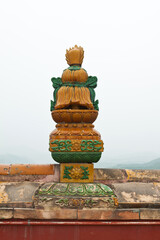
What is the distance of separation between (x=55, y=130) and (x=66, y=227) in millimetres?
1713

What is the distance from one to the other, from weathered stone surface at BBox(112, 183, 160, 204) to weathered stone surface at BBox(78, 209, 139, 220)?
0.18m

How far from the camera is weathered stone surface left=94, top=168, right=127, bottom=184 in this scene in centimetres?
470

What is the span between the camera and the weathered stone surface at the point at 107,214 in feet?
13.1

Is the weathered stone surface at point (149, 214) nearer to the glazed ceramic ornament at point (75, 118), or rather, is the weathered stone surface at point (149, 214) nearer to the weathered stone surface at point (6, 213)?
the glazed ceramic ornament at point (75, 118)

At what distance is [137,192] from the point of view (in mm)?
4355

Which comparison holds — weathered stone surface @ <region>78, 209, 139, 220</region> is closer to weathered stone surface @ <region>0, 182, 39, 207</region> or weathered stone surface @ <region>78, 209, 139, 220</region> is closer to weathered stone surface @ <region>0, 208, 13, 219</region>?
weathered stone surface @ <region>0, 182, 39, 207</region>

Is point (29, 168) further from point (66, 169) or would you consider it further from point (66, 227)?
point (66, 227)

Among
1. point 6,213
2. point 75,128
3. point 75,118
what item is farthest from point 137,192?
point 6,213

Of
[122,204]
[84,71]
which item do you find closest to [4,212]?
[122,204]

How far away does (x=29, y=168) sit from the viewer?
4723 mm

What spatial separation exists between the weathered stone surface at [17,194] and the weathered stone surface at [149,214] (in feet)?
6.02

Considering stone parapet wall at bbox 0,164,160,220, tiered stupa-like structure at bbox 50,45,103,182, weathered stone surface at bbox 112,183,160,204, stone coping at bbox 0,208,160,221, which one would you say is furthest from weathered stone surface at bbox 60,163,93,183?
stone coping at bbox 0,208,160,221

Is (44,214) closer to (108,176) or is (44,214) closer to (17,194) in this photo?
(17,194)

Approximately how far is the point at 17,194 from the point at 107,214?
1.54 metres
